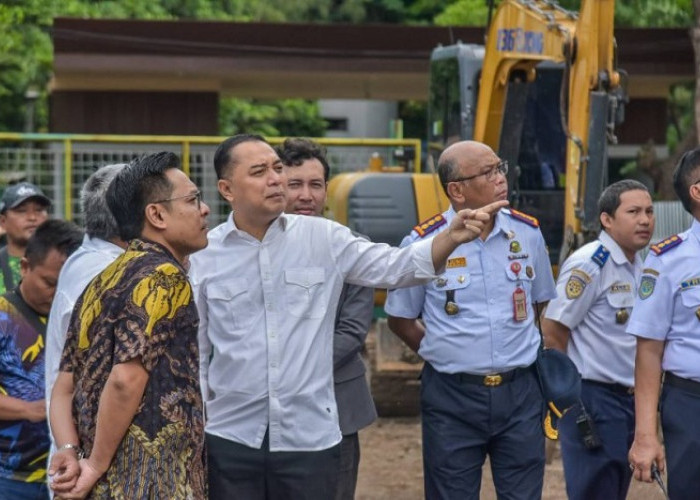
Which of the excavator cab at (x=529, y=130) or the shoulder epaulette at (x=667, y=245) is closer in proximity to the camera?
the shoulder epaulette at (x=667, y=245)

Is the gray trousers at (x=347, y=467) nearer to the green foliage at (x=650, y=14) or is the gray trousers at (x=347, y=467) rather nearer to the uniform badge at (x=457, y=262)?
the uniform badge at (x=457, y=262)

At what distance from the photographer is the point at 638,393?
18.4 ft

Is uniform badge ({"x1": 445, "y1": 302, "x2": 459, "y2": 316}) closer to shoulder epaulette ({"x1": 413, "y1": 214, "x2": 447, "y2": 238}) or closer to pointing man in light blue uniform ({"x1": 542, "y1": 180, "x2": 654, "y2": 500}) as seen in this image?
shoulder epaulette ({"x1": 413, "y1": 214, "x2": 447, "y2": 238})

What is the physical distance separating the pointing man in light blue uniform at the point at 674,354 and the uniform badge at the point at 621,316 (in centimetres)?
101

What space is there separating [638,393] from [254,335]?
158cm

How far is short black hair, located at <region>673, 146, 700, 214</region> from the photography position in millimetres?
5559

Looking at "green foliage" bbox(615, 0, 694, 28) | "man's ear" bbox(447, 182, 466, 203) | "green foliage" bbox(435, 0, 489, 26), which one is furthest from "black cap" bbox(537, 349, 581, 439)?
"green foliage" bbox(435, 0, 489, 26)

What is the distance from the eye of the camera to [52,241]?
572 centimetres

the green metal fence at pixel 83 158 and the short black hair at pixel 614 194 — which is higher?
the short black hair at pixel 614 194

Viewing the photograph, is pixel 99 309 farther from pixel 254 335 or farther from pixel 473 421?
pixel 473 421

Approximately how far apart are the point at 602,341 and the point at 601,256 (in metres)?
0.40

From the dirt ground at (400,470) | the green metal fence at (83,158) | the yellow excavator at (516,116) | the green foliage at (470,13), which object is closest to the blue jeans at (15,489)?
the dirt ground at (400,470)

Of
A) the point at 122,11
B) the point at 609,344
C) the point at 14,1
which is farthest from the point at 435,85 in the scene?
the point at 122,11

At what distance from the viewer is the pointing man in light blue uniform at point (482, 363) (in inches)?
235
